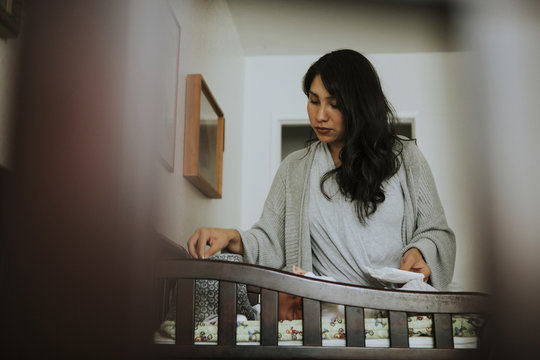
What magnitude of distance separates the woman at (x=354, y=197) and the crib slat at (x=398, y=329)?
1.33 feet

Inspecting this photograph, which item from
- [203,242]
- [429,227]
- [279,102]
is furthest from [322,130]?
[279,102]

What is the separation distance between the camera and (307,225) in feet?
3.18

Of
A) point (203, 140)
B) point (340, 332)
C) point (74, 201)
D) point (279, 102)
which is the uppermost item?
point (279, 102)

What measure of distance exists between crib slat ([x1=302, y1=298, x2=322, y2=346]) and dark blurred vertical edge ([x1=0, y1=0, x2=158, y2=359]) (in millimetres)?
348

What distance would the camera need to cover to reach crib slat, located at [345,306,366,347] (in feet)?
1.65

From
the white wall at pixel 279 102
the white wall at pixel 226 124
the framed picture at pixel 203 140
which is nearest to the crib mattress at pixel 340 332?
the white wall at pixel 226 124

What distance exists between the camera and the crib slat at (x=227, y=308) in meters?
0.50

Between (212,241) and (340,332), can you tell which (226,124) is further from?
(340,332)

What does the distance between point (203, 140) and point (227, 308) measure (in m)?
1.48

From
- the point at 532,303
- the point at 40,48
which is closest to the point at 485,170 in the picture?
the point at 532,303

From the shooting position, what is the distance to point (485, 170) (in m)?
0.16

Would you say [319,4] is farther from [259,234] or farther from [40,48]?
[259,234]

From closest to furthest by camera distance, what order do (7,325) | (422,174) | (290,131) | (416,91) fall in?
(7,325), (422,174), (416,91), (290,131)

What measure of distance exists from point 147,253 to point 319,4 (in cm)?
12
